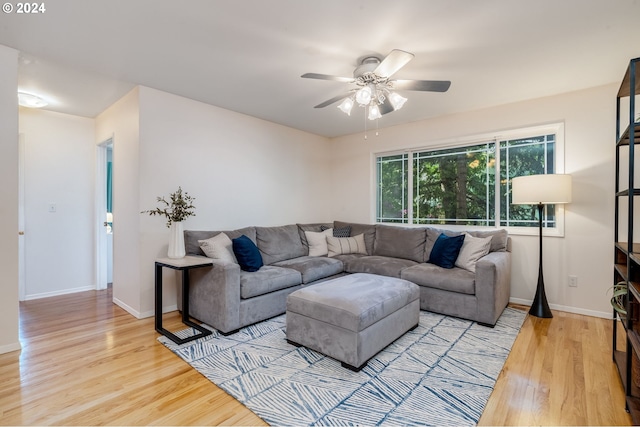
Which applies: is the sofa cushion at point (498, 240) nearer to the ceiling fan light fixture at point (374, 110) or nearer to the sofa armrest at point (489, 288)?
the sofa armrest at point (489, 288)

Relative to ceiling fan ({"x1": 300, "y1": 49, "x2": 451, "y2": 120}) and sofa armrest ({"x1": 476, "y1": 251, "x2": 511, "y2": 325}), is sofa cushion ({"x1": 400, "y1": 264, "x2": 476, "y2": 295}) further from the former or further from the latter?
ceiling fan ({"x1": 300, "y1": 49, "x2": 451, "y2": 120})

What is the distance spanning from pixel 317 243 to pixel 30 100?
12.4 ft

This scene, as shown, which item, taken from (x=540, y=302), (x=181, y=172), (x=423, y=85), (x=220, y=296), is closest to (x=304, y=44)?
(x=423, y=85)

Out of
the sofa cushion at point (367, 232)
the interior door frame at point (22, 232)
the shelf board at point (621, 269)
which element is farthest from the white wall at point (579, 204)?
the interior door frame at point (22, 232)

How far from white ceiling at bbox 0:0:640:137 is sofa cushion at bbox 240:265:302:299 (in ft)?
6.40

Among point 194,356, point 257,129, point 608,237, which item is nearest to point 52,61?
point 257,129

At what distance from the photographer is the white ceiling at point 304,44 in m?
1.97

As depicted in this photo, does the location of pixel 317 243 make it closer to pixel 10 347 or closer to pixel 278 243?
pixel 278 243

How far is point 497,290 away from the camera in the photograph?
295 cm

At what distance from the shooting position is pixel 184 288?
2.96 meters

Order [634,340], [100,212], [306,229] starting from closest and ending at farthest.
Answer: [634,340]
[100,212]
[306,229]

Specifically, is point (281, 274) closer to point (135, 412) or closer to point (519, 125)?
point (135, 412)

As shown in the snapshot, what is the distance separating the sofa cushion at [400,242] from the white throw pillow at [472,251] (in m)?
0.60

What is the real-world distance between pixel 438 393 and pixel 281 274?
1807 mm
